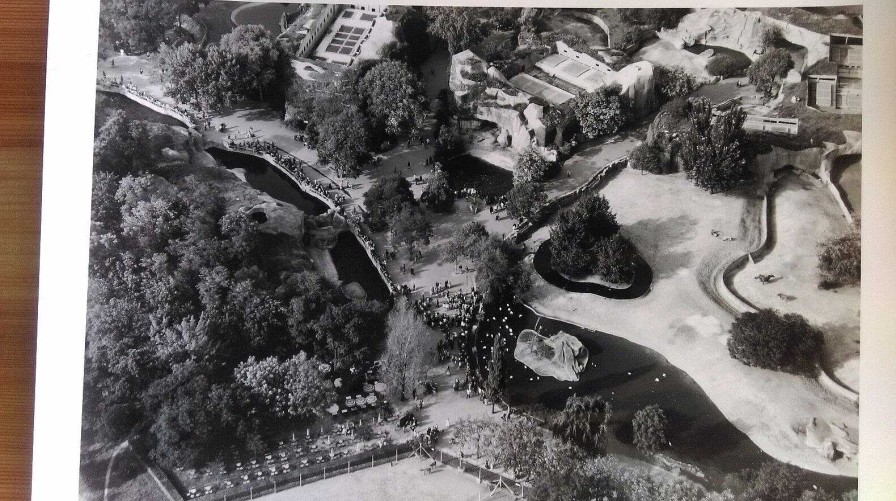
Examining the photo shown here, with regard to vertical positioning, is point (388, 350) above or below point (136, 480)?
above

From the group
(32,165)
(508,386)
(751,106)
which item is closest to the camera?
(32,165)

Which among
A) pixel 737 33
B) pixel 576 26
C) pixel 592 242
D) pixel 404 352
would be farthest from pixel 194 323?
pixel 737 33

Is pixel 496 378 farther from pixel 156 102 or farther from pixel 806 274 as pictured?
pixel 156 102

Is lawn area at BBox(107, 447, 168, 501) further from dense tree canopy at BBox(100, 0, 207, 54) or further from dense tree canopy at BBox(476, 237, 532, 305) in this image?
dense tree canopy at BBox(100, 0, 207, 54)

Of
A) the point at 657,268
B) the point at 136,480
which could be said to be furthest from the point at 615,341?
the point at 136,480

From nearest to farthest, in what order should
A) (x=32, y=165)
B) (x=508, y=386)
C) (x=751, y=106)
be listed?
(x=32, y=165)
(x=508, y=386)
(x=751, y=106)

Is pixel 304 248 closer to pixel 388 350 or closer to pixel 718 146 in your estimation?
pixel 388 350

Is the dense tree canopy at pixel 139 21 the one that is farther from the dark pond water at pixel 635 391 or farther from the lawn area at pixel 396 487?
the lawn area at pixel 396 487

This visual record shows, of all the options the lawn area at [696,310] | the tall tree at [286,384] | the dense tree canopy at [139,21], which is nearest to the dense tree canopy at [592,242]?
the lawn area at [696,310]
